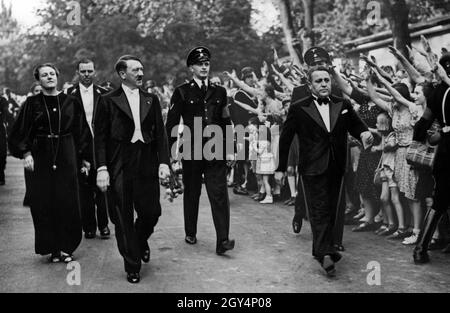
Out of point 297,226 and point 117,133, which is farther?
point 297,226

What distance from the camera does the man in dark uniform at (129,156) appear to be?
5891 millimetres

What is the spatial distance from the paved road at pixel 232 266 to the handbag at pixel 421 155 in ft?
3.20

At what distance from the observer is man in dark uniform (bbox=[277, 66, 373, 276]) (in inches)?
242

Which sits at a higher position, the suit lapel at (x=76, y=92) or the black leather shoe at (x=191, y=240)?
the suit lapel at (x=76, y=92)

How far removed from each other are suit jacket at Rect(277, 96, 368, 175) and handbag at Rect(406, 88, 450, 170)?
110cm

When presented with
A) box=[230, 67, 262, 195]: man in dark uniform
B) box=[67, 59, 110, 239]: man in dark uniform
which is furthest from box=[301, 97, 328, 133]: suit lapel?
box=[230, 67, 262, 195]: man in dark uniform

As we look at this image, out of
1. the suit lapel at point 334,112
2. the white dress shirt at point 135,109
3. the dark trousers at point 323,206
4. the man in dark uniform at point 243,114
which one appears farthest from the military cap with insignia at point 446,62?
the man in dark uniform at point 243,114

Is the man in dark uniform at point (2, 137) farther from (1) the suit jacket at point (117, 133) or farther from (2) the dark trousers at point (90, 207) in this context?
(1) the suit jacket at point (117, 133)

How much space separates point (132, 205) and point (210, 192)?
1347 mm

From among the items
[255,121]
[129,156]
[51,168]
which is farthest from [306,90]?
[255,121]

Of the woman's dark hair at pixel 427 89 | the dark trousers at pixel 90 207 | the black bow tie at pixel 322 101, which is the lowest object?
the dark trousers at pixel 90 207

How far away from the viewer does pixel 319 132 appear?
619cm

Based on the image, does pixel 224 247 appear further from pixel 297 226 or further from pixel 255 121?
pixel 255 121

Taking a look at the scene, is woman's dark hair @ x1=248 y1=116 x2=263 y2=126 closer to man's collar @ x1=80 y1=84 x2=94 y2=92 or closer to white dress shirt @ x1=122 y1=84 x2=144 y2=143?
man's collar @ x1=80 y1=84 x2=94 y2=92
